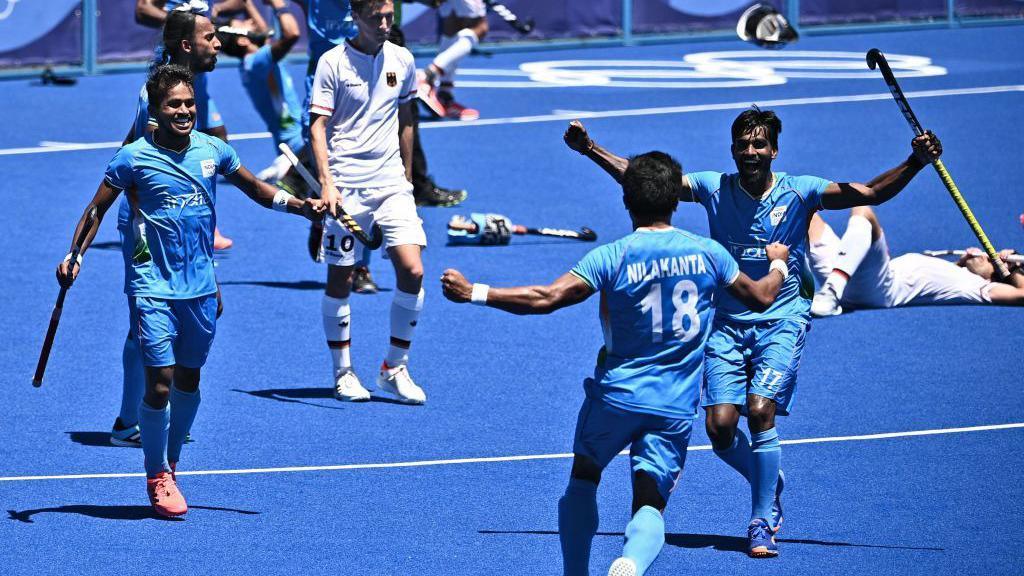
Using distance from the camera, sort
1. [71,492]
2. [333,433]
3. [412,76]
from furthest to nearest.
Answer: [412,76], [333,433], [71,492]

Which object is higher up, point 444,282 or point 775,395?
point 444,282

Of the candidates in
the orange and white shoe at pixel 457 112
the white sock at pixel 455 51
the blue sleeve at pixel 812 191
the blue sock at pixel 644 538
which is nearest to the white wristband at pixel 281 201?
the blue sleeve at pixel 812 191

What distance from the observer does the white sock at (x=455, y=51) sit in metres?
18.5

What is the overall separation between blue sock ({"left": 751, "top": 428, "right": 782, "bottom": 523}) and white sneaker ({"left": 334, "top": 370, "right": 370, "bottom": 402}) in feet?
10.5

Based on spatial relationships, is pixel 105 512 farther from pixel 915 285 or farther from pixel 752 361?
pixel 915 285

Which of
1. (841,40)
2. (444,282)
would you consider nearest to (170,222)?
(444,282)

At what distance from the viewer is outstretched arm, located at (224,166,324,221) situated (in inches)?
325

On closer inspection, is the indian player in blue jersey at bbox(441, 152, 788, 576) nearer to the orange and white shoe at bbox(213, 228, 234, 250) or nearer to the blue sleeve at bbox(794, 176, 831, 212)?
the blue sleeve at bbox(794, 176, 831, 212)

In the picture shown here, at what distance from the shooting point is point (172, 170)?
7.96 metres

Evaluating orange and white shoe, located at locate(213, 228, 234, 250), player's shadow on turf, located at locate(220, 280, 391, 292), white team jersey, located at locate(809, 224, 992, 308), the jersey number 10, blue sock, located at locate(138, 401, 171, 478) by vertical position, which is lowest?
player's shadow on turf, located at locate(220, 280, 391, 292)

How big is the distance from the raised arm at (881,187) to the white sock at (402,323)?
2.96 m

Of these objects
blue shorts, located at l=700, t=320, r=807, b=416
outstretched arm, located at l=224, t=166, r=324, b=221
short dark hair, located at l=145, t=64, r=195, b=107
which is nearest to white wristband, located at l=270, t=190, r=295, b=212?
outstretched arm, located at l=224, t=166, r=324, b=221

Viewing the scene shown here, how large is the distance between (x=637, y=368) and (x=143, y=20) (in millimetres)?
8975

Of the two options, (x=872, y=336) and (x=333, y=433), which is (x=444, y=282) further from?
(x=872, y=336)
